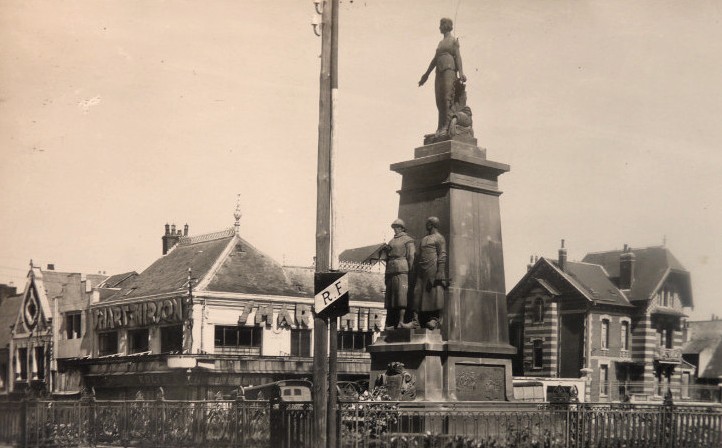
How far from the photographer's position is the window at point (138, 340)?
46.3 metres

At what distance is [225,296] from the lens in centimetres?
4328

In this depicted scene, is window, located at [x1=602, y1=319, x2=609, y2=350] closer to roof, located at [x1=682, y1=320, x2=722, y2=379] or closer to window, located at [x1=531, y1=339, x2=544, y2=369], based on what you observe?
window, located at [x1=531, y1=339, x2=544, y2=369]

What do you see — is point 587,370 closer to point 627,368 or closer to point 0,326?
point 627,368

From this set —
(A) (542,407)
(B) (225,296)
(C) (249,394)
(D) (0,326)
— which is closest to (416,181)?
(A) (542,407)

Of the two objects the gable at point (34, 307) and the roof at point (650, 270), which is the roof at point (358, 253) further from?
the gable at point (34, 307)

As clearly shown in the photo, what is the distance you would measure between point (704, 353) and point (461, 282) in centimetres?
5336

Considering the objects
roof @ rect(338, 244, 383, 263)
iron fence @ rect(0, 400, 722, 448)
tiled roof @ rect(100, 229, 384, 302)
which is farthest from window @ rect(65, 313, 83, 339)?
iron fence @ rect(0, 400, 722, 448)

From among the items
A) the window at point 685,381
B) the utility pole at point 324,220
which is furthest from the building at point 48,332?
the utility pole at point 324,220

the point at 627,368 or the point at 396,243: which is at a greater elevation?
the point at 396,243

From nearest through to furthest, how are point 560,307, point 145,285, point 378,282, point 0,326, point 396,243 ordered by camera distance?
point 396,243 < point 145,285 < point 378,282 < point 560,307 < point 0,326

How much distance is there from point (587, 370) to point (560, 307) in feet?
14.2

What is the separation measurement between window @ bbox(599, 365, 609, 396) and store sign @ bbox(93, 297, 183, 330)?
2461 centimetres

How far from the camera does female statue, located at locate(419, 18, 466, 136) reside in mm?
16656

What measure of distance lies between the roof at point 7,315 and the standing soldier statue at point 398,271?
50.4 m
